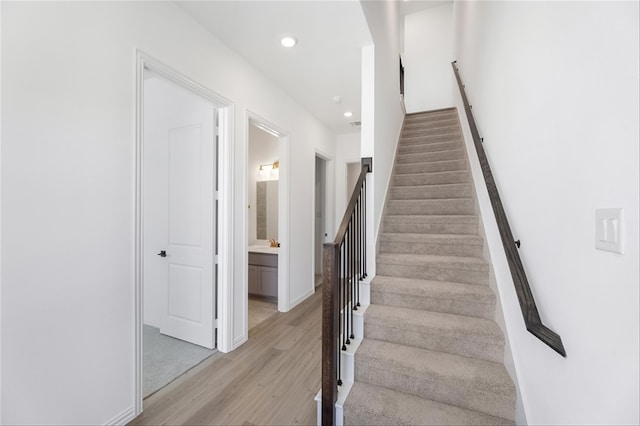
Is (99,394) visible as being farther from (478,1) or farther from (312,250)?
(478,1)

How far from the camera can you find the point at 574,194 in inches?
39.4

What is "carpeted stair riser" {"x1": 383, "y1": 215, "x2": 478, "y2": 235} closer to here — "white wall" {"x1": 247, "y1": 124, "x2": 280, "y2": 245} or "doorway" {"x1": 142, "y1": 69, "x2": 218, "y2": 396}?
"doorway" {"x1": 142, "y1": 69, "x2": 218, "y2": 396}

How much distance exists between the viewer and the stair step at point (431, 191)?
2992 millimetres

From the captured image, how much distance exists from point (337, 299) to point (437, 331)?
799 millimetres

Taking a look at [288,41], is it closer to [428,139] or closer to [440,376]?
[428,139]

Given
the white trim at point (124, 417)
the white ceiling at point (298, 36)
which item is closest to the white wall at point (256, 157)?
the white ceiling at point (298, 36)

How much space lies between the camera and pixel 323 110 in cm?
407

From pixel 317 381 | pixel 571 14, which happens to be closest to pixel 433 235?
pixel 317 381

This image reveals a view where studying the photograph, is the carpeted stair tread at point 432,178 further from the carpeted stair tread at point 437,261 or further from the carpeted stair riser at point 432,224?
the carpeted stair tread at point 437,261

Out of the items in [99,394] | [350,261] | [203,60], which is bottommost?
[99,394]

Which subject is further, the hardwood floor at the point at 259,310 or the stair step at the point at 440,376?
the hardwood floor at the point at 259,310

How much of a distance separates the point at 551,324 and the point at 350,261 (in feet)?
3.73

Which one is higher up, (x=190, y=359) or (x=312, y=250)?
(x=312, y=250)

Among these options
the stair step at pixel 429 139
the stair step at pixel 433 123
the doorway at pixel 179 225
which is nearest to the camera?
the doorway at pixel 179 225
